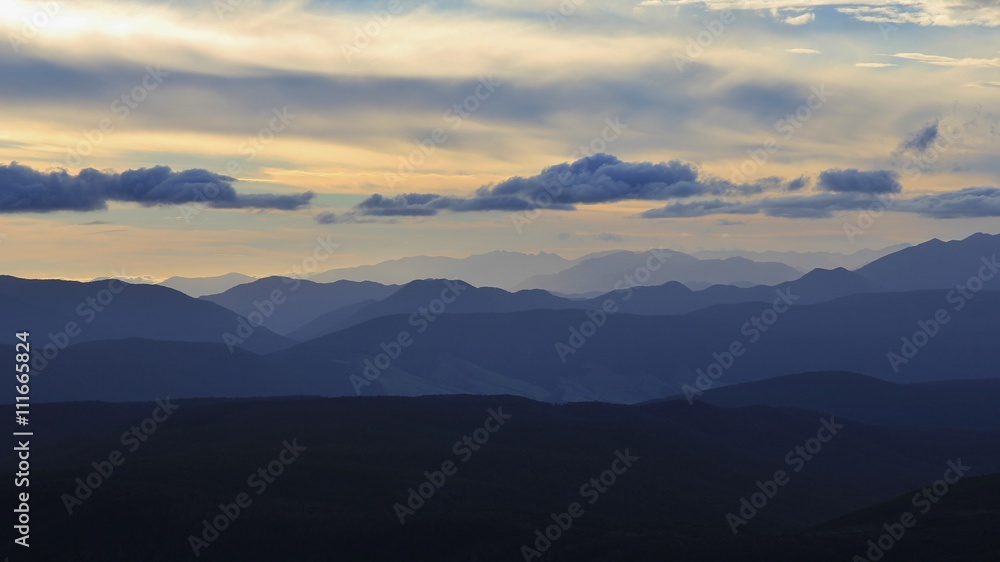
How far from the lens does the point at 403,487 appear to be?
98.6 m

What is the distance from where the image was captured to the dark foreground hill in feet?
244

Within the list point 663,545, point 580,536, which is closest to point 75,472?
point 580,536

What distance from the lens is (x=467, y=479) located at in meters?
107

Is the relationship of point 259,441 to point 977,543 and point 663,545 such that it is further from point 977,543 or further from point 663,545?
point 977,543

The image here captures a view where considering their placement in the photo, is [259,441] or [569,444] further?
[569,444]

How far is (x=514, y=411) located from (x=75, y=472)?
99184 mm

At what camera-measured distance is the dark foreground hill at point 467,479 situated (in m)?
74.4

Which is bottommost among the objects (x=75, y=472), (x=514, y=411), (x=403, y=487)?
(x=514, y=411)

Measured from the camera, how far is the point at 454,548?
244ft

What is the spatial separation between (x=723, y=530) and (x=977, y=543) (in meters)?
18.9

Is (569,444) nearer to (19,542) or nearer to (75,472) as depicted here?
(75,472)

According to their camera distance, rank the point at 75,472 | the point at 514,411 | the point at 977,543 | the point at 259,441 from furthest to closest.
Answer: the point at 514,411
the point at 259,441
the point at 75,472
the point at 977,543

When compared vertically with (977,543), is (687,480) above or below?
below

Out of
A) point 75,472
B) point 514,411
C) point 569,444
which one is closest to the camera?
point 75,472
